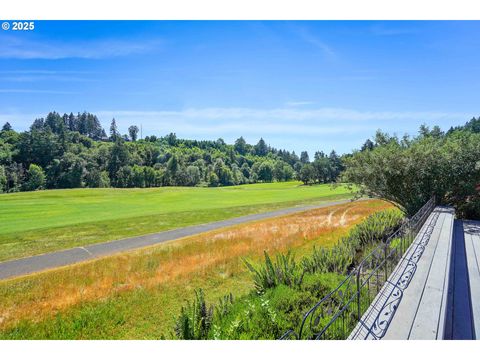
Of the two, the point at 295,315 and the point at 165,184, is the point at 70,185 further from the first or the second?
the point at 295,315

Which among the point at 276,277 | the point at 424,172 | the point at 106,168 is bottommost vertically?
the point at 276,277

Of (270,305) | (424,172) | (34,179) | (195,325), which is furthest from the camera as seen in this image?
(34,179)

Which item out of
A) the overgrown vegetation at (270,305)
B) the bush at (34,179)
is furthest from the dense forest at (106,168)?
the overgrown vegetation at (270,305)

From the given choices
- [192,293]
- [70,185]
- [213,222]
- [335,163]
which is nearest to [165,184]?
[70,185]

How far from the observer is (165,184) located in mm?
99875

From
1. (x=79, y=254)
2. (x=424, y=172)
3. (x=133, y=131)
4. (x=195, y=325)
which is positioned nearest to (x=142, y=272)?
(x=79, y=254)

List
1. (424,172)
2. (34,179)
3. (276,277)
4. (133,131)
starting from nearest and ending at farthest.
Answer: (276,277) < (424,172) < (34,179) < (133,131)

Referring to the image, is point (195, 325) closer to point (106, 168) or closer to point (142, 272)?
point (142, 272)

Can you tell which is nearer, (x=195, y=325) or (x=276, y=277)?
(x=195, y=325)

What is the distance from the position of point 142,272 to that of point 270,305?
740 cm

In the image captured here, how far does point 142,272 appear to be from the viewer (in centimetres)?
1216

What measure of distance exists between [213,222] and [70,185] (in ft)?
228

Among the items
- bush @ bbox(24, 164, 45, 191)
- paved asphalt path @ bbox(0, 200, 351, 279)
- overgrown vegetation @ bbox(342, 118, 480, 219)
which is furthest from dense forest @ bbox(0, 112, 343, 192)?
paved asphalt path @ bbox(0, 200, 351, 279)

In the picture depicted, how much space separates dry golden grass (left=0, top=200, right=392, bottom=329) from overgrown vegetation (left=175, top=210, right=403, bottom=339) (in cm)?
330
